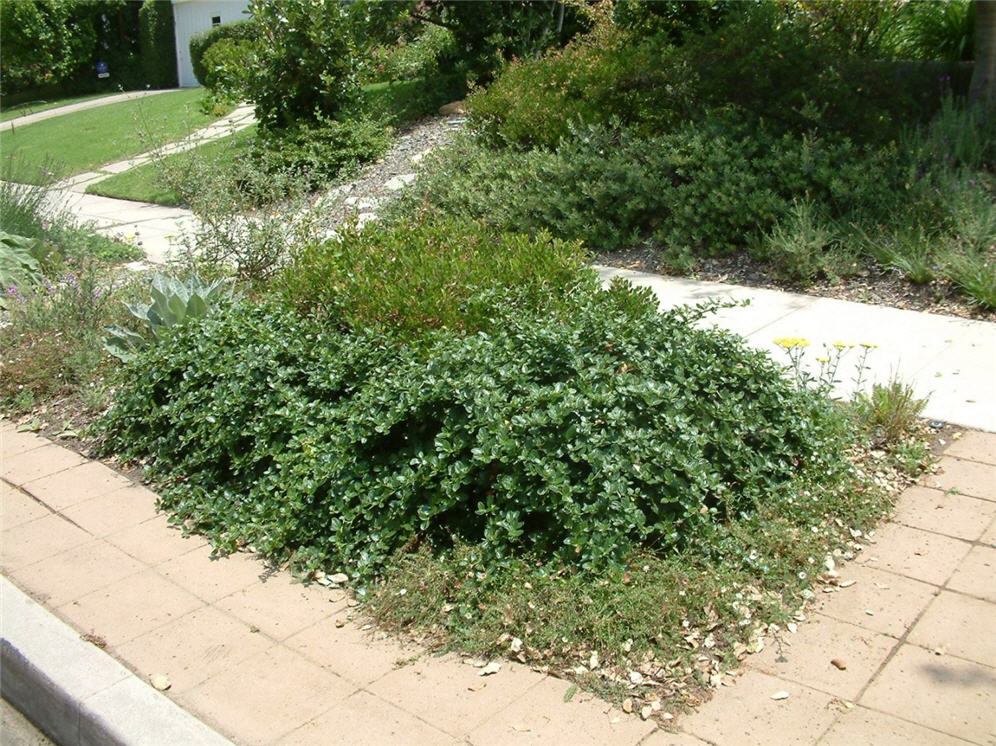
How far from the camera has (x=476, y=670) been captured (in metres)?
3.34

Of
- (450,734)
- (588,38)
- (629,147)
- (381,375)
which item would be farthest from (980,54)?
(450,734)

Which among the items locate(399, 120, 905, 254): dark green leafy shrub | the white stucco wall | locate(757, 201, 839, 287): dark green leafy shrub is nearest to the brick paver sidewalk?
locate(757, 201, 839, 287): dark green leafy shrub

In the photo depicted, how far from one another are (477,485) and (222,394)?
57.6 inches

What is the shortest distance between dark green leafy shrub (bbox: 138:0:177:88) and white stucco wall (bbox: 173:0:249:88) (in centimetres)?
22

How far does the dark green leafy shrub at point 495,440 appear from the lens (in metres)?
3.77

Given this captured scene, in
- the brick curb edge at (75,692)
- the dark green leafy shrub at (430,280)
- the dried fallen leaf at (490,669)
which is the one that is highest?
the dark green leafy shrub at (430,280)

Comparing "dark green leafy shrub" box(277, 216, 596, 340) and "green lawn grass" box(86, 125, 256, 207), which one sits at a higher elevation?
"dark green leafy shrub" box(277, 216, 596, 340)

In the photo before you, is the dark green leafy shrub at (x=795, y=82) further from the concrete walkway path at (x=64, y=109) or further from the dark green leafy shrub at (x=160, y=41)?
the dark green leafy shrub at (x=160, y=41)

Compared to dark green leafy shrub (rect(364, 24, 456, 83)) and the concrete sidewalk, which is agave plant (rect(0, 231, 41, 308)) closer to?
the concrete sidewalk

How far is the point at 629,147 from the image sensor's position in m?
→ 8.70

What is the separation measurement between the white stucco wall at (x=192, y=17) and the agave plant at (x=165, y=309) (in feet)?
94.3

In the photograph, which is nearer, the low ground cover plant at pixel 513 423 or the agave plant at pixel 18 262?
the low ground cover plant at pixel 513 423

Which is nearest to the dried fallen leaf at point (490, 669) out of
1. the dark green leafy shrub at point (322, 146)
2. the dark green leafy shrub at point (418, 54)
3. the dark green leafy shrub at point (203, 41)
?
the dark green leafy shrub at point (322, 146)

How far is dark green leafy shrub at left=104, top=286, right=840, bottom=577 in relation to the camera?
3768 millimetres
